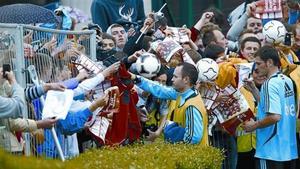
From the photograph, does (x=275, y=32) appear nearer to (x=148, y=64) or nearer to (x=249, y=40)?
(x=249, y=40)

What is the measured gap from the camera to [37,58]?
9359mm

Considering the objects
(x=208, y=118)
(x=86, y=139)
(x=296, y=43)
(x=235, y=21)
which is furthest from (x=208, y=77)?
(x=235, y=21)

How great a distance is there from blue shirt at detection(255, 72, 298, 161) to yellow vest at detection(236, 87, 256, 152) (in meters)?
0.68

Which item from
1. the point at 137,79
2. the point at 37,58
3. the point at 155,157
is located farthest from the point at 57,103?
the point at 137,79

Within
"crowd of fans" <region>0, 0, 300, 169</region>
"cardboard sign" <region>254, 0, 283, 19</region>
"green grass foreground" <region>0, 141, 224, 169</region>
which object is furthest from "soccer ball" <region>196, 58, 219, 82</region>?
"cardboard sign" <region>254, 0, 283, 19</region>

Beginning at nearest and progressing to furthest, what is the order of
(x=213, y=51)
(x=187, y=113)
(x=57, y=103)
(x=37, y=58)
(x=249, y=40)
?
(x=57, y=103), (x=37, y=58), (x=187, y=113), (x=213, y=51), (x=249, y=40)

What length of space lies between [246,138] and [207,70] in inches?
52.8

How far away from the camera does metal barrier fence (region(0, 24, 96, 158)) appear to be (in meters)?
9.04

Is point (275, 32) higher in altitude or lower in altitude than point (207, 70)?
higher

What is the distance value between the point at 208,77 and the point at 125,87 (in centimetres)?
93

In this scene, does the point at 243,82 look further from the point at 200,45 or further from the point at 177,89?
the point at 200,45

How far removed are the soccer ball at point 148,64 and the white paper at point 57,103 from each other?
159cm

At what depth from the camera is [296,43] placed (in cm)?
1227

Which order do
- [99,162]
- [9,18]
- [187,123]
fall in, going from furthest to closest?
[9,18], [187,123], [99,162]
